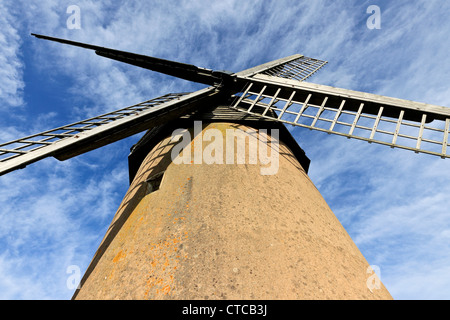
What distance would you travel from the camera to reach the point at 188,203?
133 inches

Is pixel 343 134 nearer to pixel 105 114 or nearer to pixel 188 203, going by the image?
pixel 188 203

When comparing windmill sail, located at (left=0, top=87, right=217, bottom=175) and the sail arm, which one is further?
the sail arm

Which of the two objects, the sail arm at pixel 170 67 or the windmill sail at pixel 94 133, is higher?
the sail arm at pixel 170 67

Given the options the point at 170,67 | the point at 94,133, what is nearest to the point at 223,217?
the point at 94,133

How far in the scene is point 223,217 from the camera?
3.14 meters

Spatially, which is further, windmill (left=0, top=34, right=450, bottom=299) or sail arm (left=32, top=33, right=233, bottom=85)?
sail arm (left=32, top=33, right=233, bottom=85)

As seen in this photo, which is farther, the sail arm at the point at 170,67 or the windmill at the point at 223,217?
the sail arm at the point at 170,67

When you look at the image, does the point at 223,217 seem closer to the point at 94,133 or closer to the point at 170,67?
the point at 94,133

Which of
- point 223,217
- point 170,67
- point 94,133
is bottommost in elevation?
point 223,217

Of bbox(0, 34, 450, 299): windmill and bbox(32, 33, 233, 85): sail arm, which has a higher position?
bbox(32, 33, 233, 85): sail arm

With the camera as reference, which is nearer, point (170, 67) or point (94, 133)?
point (94, 133)

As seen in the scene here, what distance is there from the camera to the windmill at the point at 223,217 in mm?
2582

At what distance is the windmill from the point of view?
8.47 ft

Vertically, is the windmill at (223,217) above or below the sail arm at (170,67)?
below
